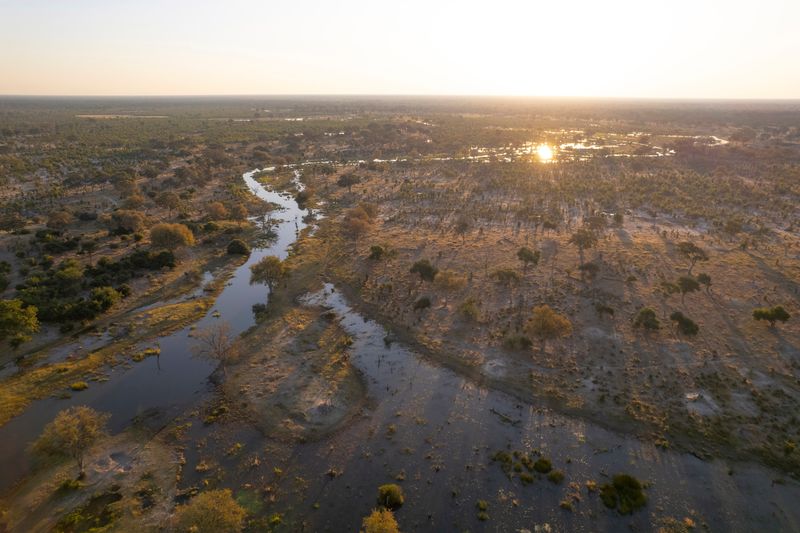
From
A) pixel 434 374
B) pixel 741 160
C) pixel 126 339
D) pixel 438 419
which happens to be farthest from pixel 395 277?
pixel 741 160

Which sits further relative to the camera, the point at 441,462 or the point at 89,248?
the point at 89,248

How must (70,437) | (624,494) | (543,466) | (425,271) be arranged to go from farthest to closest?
1. (425,271)
2. (543,466)
3. (70,437)
4. (624,494)

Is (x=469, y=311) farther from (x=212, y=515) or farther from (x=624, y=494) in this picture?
(x=212, y=515)

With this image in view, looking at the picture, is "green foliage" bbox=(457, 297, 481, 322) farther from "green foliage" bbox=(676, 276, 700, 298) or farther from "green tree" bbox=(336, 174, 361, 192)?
"green tree" bbox=(336, 174, 361, 192)

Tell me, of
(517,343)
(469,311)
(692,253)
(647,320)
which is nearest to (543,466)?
(517,343)

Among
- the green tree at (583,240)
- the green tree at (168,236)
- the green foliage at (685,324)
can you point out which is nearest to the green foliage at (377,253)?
the green tree at (168,236)

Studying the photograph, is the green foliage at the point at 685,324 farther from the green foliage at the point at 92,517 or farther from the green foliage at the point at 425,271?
the green foliage at the point at 92,517

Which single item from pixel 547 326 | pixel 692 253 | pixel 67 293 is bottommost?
pixel 67 293

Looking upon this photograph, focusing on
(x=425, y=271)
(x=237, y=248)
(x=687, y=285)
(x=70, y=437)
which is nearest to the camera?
(x=70, y=437)
